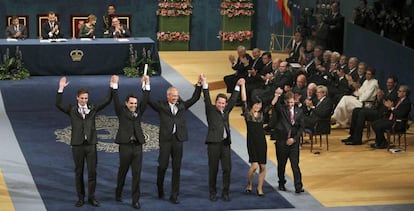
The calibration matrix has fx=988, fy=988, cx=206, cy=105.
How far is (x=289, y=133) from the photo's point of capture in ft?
44.6

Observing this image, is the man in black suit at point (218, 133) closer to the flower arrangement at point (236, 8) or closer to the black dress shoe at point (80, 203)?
the black dress shoe at point (80, 203)

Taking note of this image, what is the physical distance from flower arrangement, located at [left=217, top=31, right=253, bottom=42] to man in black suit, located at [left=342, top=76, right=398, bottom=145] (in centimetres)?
1074

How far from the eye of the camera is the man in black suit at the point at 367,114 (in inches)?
664

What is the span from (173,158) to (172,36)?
568 inches

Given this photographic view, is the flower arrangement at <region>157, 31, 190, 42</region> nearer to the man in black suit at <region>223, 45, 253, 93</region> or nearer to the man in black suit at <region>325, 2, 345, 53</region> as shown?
the man in black suit at <region>325, 2, 345, 53</region>

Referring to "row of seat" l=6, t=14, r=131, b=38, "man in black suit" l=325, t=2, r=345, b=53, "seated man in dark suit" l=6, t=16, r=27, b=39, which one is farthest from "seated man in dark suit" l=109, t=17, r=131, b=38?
"man in black suit" l=325, t=2, r=345, b=53

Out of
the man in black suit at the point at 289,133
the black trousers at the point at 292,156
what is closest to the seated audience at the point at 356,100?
the man in black suit at the point at 289,133

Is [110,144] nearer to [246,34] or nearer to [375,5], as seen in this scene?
[375,5]

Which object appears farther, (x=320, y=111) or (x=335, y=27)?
(x=335, y=27)

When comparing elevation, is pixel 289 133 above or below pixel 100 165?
above

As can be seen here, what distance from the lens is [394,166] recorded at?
1552cm

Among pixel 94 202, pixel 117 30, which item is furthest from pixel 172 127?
pixel 117 30

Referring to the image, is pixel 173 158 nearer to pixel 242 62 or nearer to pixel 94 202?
pixel 94 202

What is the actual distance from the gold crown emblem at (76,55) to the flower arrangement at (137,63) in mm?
1076
